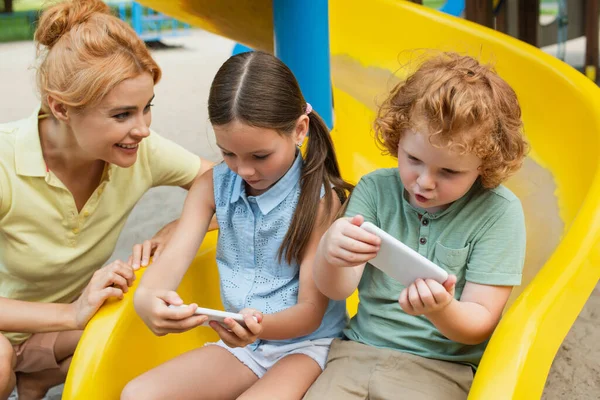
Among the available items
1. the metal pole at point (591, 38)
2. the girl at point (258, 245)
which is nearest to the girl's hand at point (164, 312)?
the girl at point (258, 245)

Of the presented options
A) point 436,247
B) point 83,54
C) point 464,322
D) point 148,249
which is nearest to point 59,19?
point 83,54

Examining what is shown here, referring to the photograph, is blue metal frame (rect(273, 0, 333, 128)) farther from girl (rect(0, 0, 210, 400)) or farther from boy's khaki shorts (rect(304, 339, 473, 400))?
boy's khaki shorts (rect(304, 339, 473, 400))

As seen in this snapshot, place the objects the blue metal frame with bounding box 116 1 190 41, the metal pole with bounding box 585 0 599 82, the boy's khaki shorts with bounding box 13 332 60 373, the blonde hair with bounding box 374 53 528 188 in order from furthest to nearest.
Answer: the blue metal frame with bounding box 116 1 190 41
the metal pole with bounding box 585 0 599 82
the boy's khaki shorts with bounding box 13 332 60 373
the blonde hair with bounding box 374 53 528 188

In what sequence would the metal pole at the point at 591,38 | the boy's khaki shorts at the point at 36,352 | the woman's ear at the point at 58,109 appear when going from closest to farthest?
the woman's ear at the point at 58,109 → the boy's khaki shorts at the point at 36,352 → the metal pole at the point at 591,38

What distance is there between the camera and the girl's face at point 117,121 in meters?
1.51

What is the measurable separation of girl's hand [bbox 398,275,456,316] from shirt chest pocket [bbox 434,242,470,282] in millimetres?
161

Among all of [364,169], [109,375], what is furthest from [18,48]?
[109,375]

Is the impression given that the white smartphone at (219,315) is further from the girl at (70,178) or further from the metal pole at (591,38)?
the metal pole at (591,38)

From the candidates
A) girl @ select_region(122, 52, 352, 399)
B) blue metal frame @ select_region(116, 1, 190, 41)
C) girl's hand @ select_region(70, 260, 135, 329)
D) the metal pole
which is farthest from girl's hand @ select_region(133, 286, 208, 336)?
blue metal frame @ select_region(116, 1, 190, 41)

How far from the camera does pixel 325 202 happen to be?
56.2 inches

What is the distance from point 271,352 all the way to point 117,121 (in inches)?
20.5

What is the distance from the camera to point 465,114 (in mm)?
1183

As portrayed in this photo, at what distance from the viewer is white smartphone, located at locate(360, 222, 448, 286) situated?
107 centimetres

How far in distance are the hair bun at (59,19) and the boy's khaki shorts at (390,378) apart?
820 mm
